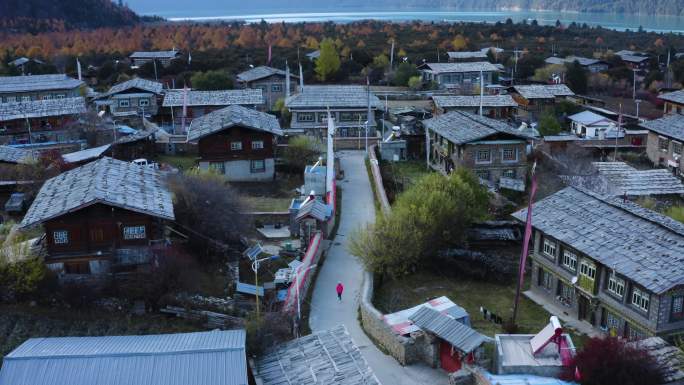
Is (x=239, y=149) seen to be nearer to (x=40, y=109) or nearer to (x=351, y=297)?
(x=40, y=109)

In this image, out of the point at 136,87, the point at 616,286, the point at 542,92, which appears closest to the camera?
the point at 616,286

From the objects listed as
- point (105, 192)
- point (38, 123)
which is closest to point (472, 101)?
point (38, 123)

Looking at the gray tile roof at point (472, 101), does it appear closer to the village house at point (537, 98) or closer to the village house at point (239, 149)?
the village house at point (537, 98)

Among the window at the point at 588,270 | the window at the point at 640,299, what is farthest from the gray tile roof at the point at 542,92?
the window at the point at 640,299

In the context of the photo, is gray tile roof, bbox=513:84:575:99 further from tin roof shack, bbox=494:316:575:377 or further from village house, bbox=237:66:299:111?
tin roof shack, bbox=494:316:575:377

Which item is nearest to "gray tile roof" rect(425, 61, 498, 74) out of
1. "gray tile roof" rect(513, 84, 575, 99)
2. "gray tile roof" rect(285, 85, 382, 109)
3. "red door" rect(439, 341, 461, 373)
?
"gray tile roof" rect(513, 84, 575, 99)

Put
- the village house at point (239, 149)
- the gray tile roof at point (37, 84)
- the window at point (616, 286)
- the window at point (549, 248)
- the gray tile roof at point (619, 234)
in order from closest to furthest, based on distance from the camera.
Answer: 1. the gray tile roof at point (619, 234)
2. the window at point (616, 286)
3. the window at point (549, 248)
4. the village house at point (239, 149)
5. the gray tile roof at point (37, 84)

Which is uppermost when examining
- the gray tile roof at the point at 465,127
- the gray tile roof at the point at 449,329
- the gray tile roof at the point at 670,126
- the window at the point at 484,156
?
the gray tile roof at the point at 465,127
